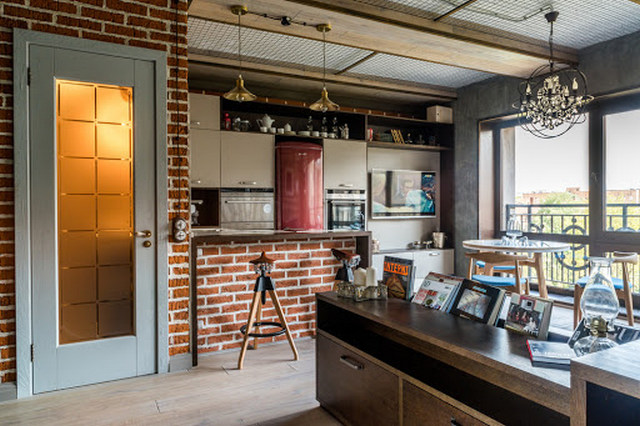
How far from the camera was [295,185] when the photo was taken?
17.6 ft

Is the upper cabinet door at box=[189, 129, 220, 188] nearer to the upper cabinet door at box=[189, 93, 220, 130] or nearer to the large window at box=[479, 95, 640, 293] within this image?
the upper cabinet door at box=[189, 93, 220, 130]

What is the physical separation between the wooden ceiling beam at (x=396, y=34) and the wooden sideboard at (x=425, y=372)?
2373 millimetres

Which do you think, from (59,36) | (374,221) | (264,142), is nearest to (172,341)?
(59,36)

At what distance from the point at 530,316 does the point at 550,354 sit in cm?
30

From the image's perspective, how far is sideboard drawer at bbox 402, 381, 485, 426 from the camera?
4.89 ft

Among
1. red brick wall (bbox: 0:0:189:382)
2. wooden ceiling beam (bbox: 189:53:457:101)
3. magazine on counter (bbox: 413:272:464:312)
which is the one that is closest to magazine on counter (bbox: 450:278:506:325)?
magazine on counter (bbox: 413:272:464:312)

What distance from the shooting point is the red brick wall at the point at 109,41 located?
2.64 metres

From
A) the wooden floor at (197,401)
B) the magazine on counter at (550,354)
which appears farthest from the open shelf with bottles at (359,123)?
the magazine on counter at (550,354)

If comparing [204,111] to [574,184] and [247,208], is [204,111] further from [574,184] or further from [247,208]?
[574,184]

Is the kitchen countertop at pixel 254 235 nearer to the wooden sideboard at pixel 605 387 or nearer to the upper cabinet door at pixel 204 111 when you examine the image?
the upper cabinet door at pixel 204 111

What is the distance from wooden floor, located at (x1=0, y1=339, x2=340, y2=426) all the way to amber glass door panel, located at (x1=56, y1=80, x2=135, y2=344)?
41 cm

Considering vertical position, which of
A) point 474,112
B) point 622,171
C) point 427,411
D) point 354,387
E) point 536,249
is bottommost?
point 354,387

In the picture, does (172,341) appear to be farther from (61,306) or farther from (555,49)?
(555,49)

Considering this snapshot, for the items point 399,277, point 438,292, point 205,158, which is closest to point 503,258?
point 399,277
